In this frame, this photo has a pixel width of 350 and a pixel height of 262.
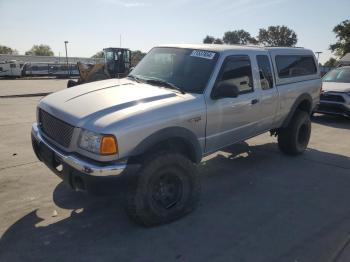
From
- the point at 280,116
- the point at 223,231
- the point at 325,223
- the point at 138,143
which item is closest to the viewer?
the point at 138,143

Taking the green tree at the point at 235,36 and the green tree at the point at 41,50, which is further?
the green tree at the point at 41,50

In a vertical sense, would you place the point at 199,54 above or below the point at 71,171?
above

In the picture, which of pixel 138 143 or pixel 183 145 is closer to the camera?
pixel 138 143

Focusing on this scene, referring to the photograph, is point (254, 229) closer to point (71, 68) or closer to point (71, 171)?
point (71, 171)

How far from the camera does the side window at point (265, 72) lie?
5496 mm

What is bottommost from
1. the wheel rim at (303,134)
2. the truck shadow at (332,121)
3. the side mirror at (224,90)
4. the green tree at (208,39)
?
the truck shadow at (332,121)

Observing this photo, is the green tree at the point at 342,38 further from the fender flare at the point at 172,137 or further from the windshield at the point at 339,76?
the fender flare at the point at 172,137

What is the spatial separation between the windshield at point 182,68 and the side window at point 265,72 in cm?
107

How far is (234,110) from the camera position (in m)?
4.87

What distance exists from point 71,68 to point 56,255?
154 ft

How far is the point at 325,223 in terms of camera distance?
4.19 metres

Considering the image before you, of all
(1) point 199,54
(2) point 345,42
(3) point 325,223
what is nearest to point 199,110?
(1) point 199,54

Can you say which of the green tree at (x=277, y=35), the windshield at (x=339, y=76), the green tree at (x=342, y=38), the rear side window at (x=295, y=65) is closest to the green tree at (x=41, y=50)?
the green tree at (x=277, y=35)

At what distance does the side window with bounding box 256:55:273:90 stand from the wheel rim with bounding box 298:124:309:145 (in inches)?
66.7
